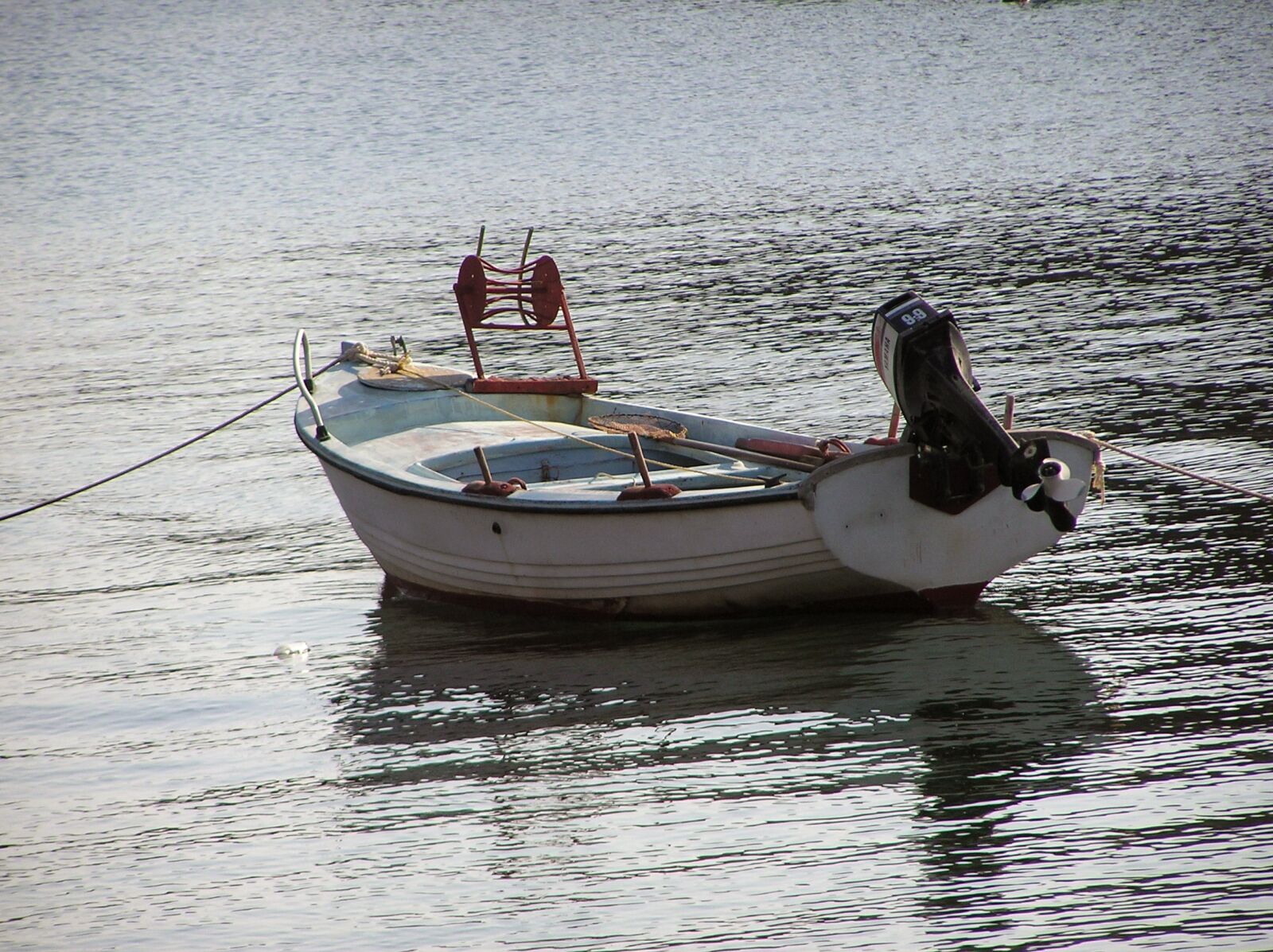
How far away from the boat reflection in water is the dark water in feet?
0.08

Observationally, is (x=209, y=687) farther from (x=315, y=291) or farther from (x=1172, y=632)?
(x=315, y=291)

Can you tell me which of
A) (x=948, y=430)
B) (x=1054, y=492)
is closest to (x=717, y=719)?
(x=948, y=430)

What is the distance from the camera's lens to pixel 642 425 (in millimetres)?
9609

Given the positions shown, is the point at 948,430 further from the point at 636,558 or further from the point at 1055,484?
the point at 636,558

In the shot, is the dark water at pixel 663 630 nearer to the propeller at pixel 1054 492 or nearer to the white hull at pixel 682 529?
the white hull at pixel 682 529

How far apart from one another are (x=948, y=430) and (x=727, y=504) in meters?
1.10

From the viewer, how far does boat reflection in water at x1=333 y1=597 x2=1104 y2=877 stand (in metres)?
6.65

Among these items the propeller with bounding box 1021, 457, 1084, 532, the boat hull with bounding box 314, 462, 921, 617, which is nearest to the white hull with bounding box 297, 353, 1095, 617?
the boat hull with bounding box 314, 462, 921, 617

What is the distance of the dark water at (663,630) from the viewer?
602 centimetres

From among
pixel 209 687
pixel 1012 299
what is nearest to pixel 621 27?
pixel 1012 299

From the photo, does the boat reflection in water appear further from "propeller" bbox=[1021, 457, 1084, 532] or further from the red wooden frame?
the red wooden frame

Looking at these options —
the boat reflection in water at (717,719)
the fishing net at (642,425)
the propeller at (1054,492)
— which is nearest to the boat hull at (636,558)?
the boat reflection in water at (717,719)

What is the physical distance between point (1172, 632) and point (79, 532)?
712 centimetres

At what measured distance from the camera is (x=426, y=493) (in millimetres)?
8562
